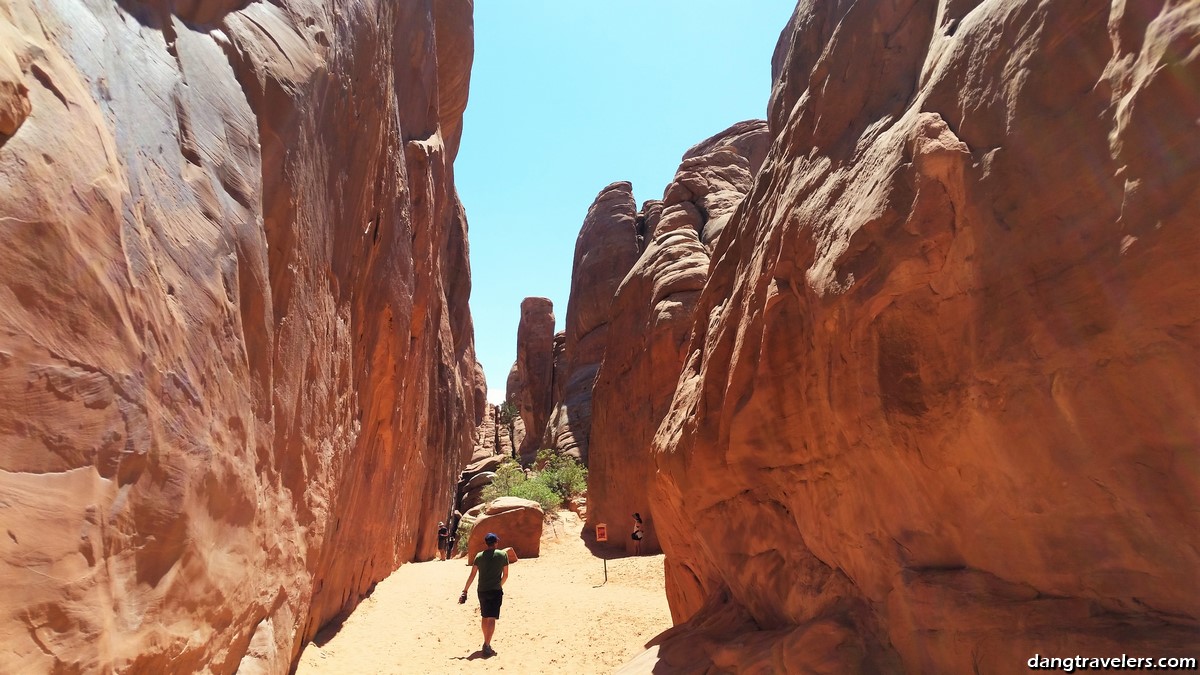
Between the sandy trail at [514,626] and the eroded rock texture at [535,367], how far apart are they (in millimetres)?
32064

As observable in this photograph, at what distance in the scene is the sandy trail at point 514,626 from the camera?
8.16m

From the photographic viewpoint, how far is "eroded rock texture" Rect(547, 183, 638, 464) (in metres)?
32.9

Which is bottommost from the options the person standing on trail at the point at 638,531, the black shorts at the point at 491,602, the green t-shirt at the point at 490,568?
the black shorts at the point at 491,602

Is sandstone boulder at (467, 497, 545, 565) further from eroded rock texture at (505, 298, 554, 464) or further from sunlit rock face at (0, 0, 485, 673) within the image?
eroded rock texture at (505, 298, 554, 464)

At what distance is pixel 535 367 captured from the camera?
50.3m

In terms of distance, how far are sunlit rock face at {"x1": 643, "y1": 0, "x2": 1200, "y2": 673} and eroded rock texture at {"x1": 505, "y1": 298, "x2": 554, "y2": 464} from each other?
41.8 metres

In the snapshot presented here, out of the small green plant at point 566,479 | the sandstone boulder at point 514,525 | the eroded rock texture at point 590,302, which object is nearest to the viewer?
the sandstone boulder at point 514,525

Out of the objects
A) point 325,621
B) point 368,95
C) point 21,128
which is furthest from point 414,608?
point 21,128

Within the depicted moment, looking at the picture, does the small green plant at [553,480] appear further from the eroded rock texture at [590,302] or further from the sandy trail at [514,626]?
the sandy trail at [514,626]

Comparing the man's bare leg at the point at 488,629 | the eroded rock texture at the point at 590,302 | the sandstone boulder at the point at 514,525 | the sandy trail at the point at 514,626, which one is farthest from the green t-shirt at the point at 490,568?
the eroded rock texture at the point at 590,302

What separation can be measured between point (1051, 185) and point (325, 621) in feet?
33.2

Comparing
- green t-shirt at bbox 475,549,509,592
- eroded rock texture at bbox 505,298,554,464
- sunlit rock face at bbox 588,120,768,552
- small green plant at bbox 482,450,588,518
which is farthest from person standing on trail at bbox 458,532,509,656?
eroded rock texture at bbox 505,298,554,464

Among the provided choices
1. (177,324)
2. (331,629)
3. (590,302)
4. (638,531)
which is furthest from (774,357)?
(590,302)

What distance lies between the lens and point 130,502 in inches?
146
